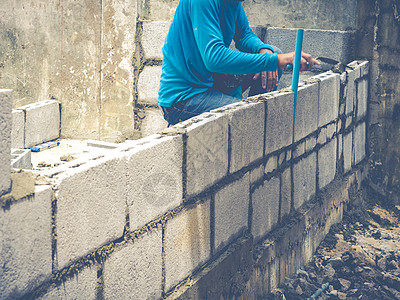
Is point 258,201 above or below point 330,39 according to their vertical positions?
below

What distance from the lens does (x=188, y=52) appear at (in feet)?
10.9

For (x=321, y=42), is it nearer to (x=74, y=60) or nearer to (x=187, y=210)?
(x=74, y=60)

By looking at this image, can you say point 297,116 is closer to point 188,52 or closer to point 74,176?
point 188,52

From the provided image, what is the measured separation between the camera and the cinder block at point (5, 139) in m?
1.56

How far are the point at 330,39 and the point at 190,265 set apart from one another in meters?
3.28

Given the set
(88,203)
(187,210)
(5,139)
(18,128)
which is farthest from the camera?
(18,128)

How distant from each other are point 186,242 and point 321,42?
3.25 metres

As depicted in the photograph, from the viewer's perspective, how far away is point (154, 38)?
18.1 ft

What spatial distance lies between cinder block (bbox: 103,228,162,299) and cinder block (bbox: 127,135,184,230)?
0.29ft

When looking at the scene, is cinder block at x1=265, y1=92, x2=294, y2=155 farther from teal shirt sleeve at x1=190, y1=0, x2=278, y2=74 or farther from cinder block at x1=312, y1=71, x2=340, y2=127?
cinder block at x1=312, y1=71, x2=340, y2=127

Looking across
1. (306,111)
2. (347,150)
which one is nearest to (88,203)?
(306,111)

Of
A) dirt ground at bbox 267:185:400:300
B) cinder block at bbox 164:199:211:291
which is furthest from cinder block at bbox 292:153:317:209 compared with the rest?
cinder block at bbox 164:199:211:291

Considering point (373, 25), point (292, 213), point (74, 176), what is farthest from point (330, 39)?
point (74, 176)

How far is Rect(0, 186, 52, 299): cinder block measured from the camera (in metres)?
1.62
